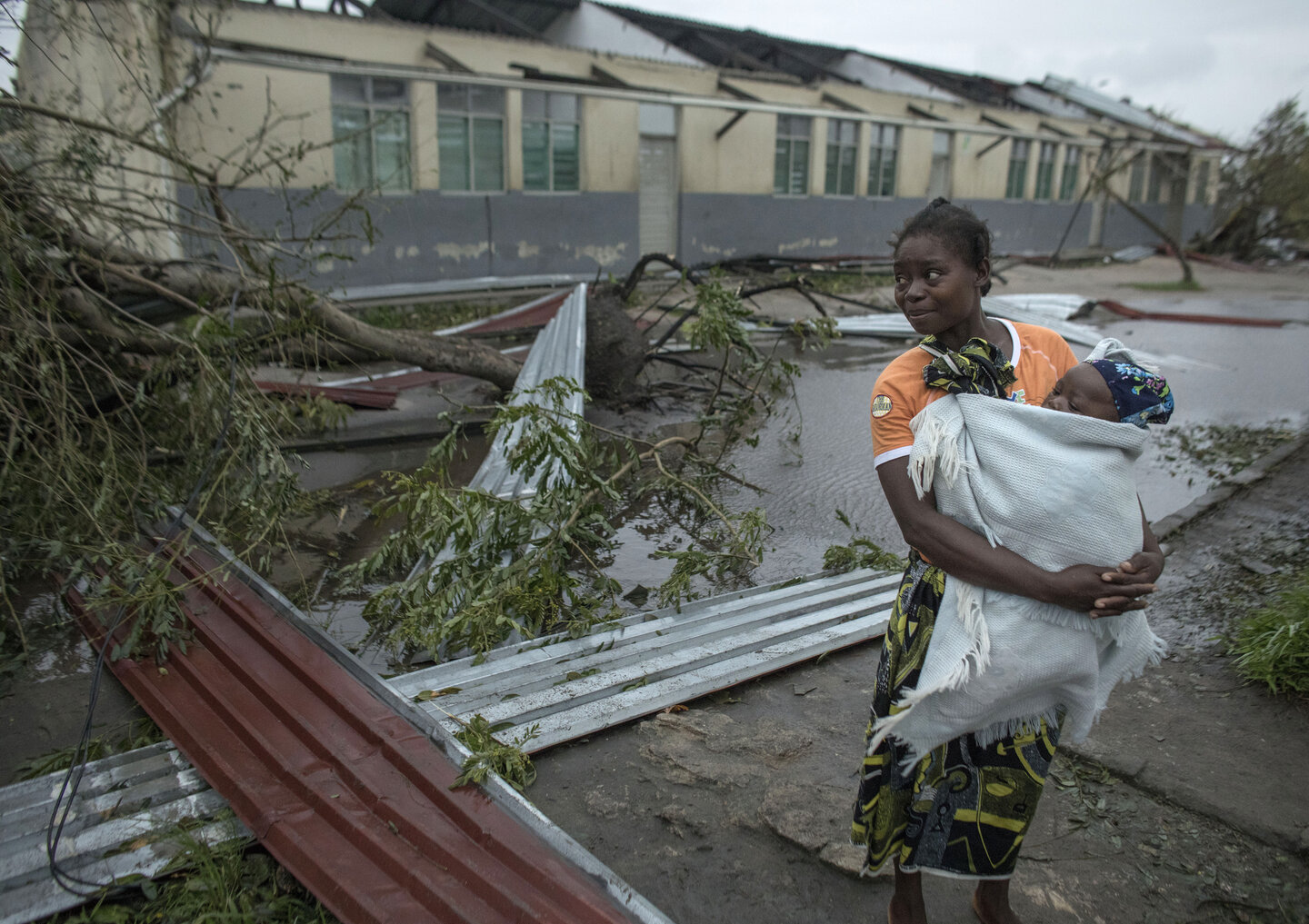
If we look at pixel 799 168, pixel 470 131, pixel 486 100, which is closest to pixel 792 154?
pixel 799 168

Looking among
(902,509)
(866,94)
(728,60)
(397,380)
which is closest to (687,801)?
(902,509)

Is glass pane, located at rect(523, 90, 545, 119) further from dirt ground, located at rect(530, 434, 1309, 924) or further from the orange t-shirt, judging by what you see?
the orange t-shirt

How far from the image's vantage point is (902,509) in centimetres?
159

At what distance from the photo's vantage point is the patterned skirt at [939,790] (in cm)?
168

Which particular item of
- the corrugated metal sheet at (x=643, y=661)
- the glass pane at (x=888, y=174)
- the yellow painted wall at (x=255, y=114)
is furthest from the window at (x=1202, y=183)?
the corrugated metal sheet at (x=643, y=661)

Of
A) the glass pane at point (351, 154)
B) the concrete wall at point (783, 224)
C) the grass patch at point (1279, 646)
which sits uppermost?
the glass pane at point (351, 154)

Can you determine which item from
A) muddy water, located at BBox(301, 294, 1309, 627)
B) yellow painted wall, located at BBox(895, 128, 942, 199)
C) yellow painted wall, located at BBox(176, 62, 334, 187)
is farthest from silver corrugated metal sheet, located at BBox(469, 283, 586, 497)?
yellow painted wall, located at BBox(895, 128, 942, 199)

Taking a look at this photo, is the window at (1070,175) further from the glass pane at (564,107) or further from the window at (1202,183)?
the glass pane at (564,107)

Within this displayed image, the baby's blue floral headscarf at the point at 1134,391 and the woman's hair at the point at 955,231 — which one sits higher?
the woman's hair at the point at 955,231

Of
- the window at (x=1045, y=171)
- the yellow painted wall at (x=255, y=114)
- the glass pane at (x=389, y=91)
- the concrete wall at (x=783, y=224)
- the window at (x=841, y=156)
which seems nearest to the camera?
the yellow painted wall at (x=255, y=114)

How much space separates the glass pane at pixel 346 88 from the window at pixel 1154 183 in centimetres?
2586

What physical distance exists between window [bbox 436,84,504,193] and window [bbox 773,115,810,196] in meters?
6.53

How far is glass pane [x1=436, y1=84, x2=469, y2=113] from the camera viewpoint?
13.5 meters

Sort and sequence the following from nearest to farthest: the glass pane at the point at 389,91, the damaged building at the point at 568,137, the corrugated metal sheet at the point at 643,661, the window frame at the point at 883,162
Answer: the corrugated metal sheet at the point at 643,661 < the damaged building at the point at 568,137 < the glass pane at the point at 389,91 < the window frame at the point at 883,162
